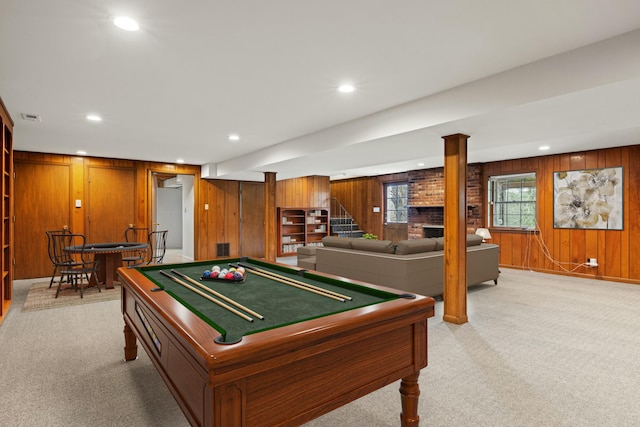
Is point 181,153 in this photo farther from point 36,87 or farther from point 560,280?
point 560,280

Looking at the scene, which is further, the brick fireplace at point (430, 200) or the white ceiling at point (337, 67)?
the brick fireplace at point (430, 200)

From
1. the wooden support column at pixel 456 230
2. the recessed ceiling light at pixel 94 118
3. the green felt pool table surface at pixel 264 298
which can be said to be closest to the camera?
the green felt pool table surface at pixel 264 298

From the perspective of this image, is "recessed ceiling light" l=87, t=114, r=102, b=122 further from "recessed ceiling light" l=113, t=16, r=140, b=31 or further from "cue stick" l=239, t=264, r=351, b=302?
"cue stick" l=239, t=264, r=351, b=302

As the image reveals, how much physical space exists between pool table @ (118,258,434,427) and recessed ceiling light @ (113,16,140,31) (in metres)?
1.63

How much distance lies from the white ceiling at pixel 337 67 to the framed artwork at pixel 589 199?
3.18m

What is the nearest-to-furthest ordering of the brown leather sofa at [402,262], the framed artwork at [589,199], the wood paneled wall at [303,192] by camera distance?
the brown leather sofa at [402,262] → the framed artwork at [589,199] → the wood paneled wall at [303,192]

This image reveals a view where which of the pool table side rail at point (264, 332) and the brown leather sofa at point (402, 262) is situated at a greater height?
the pool table side rail at point (264, 332)

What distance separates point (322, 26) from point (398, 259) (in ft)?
9.41

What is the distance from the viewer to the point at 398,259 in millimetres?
4266

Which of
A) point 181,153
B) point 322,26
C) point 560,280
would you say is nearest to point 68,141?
point 181,153

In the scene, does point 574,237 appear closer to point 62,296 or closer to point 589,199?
point 589,199

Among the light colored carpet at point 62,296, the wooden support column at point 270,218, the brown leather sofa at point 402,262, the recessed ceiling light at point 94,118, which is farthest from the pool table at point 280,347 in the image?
the wooden support column at point 270,218

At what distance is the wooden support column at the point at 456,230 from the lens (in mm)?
3732

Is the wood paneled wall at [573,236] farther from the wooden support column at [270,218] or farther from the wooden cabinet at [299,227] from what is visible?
the wooden support column at [270,218]
